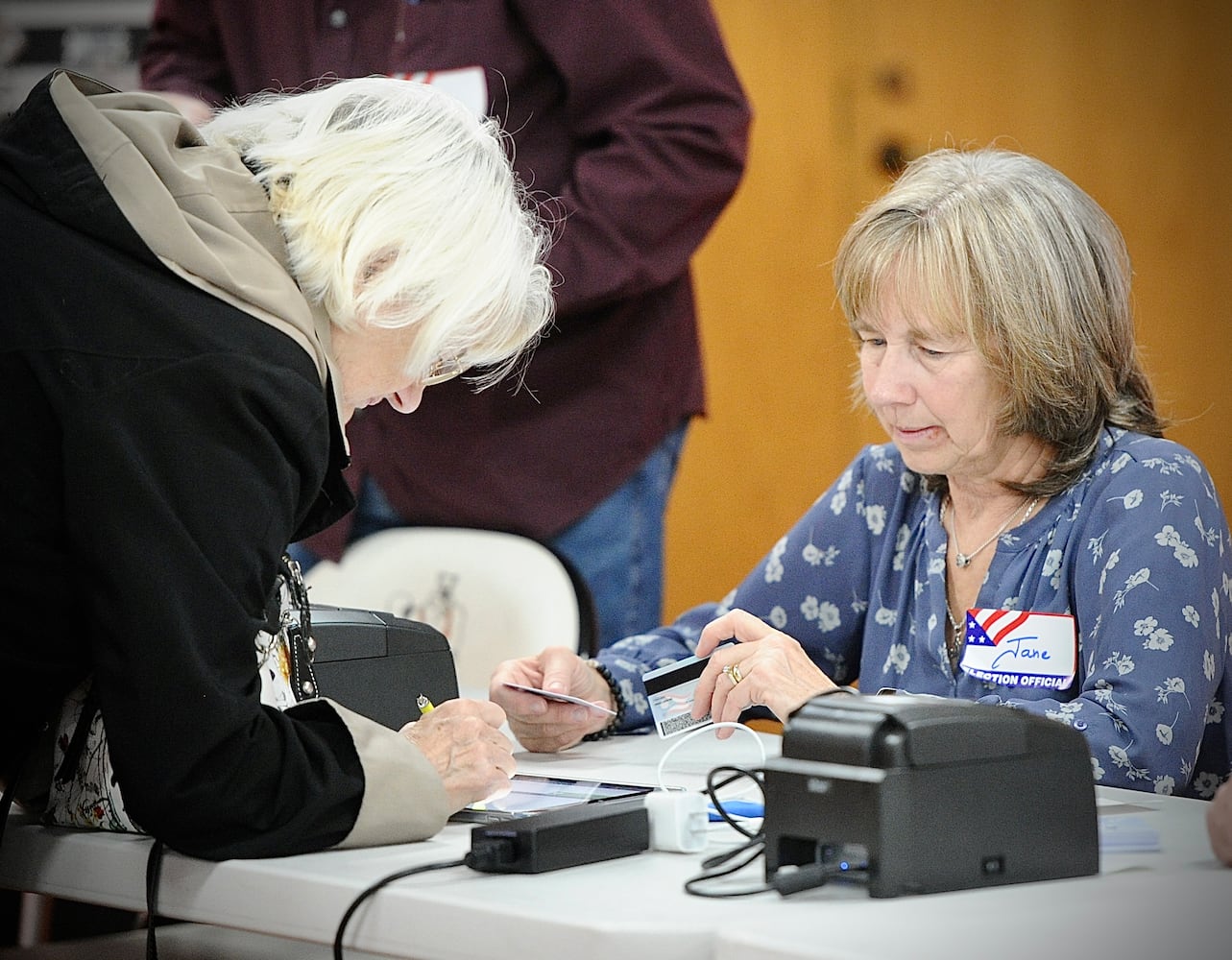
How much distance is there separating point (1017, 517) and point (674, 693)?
19.3 inches

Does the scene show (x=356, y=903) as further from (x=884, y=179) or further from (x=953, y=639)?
(x=884, y=179)

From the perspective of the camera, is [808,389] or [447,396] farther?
[808,389]

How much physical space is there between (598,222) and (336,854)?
161 cm

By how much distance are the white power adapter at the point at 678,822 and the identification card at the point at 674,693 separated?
44cm

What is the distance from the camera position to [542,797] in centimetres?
138

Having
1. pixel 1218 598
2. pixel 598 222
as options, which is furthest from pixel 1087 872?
pixel 598 222

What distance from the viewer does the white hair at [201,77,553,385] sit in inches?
53.7

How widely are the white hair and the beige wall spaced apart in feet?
8.51

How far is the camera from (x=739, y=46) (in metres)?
4.14

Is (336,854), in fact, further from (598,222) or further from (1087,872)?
(598,222)

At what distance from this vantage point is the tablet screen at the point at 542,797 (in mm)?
1318

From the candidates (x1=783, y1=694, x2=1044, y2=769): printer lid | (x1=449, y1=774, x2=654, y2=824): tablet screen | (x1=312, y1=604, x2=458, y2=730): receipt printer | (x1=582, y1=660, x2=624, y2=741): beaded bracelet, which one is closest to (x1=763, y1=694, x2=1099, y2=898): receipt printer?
(x1=783, y1=694, x2=1044, y2=769): printer lid

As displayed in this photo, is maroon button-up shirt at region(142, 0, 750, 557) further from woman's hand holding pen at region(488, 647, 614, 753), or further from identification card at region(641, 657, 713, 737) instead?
identification card at region(641, 657, 713, 737)

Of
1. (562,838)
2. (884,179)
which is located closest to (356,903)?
(562,838)
